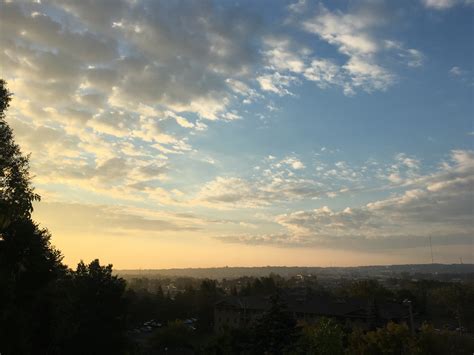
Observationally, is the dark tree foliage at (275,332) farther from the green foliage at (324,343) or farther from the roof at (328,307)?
the roof at (328,307)

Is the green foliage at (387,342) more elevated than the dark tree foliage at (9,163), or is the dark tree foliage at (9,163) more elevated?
the dark tree foliage at (9,163)

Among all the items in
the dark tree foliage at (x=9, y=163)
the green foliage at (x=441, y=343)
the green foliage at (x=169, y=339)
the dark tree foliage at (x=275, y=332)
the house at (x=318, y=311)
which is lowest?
the green foliage at (x=169, y=339)

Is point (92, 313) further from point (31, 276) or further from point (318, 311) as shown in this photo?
point (318, 311)

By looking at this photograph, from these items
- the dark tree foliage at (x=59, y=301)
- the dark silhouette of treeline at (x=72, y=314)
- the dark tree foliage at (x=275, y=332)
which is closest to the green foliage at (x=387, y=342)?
the dark silhouette of treeline at (x=72, y=314)

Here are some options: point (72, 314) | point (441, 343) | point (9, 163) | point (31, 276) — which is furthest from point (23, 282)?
point (441, 343)

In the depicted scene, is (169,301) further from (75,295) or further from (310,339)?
(75,295)

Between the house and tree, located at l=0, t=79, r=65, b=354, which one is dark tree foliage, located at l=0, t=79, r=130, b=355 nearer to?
tree, located at l=0, t=79, r=65, b=354

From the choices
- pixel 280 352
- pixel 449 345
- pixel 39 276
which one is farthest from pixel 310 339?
pixel 39 276

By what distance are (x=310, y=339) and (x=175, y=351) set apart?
1989cm

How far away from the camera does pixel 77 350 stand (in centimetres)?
2648

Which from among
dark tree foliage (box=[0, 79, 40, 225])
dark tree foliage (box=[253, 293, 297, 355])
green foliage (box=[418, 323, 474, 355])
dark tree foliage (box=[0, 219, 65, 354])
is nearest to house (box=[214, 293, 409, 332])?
green foliage (box=[418, 323, 474, 355])

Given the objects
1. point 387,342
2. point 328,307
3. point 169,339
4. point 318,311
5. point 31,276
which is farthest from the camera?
point 328,307

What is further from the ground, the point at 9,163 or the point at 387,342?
the point at 9,163

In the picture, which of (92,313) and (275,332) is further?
(275,332)
